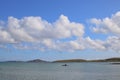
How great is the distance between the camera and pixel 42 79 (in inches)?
2060

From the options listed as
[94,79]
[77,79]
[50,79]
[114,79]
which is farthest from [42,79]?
[114,79]

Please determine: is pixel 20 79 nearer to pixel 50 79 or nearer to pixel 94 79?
pixel 50 79

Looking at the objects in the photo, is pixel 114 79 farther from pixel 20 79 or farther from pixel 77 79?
pixel 20 79

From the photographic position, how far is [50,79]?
2109 inches

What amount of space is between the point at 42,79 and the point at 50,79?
2086mm

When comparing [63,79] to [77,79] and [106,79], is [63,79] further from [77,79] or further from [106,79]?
[106,79]

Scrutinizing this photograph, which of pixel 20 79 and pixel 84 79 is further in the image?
pixel 84 79

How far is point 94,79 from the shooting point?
179 ft

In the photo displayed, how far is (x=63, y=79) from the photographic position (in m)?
53.6

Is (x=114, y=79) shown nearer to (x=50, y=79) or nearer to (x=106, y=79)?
(x=106, y=79)

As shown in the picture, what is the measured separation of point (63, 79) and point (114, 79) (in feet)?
37.5

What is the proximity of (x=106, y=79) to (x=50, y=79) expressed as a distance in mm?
12340

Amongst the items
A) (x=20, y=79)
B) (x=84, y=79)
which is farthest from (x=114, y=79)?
(x=20, y=79)

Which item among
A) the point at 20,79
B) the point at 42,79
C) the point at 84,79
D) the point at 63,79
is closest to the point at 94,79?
the point at 84,79
